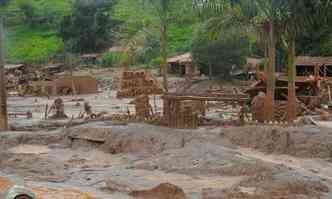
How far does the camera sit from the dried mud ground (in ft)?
50.8

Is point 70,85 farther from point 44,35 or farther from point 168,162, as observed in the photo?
point 168,162

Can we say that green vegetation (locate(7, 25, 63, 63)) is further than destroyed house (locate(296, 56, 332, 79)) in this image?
Yes

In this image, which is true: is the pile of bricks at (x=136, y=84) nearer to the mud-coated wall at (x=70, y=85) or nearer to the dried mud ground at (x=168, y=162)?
the mud-coated wall at (x=70, y=85)

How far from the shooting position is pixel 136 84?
140 ft

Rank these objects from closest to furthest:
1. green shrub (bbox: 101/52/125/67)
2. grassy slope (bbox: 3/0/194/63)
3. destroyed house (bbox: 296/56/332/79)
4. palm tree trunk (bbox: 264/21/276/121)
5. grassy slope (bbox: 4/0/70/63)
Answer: palm tree trunk (bbox: 264/21/276/121) < destroyed house (bbox: 296/56/332/79) < green shrub (bbox: 101/52/125/67) < grassy slope (bbox: 3/0/194/63) < grassy slope (bbox: 4/0/70/63)

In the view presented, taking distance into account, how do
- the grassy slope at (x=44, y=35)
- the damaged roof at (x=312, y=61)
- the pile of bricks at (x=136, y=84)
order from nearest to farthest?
the damaged roof at (x=312, y=61) < the pile of bricks at (x=136, y=84) < the grassy slope at (x=44, y=35)

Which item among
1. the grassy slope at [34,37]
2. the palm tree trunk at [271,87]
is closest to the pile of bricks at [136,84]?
the palm tree trunk at [271,87]

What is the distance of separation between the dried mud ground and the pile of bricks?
18433 millimetres

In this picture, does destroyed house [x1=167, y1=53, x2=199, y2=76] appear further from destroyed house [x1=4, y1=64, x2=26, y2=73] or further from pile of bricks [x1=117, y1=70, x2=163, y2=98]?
destroyed house [x1=4, y1=64, x2=26, y2=73]

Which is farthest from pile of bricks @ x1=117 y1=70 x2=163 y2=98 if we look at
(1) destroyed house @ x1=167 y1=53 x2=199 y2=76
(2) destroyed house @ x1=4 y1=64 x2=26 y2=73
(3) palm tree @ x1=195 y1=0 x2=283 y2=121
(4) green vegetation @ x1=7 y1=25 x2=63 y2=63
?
(4) green vegetation @ x1=7 y1=25 x2=63 y2=63

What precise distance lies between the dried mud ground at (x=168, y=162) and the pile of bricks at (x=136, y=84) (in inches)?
726

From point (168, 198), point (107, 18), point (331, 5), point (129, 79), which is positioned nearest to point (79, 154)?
point (168, 198)

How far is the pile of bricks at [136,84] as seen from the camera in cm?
4219

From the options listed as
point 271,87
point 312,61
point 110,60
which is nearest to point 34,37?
point 110,60
